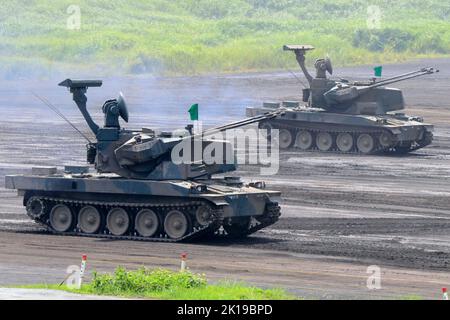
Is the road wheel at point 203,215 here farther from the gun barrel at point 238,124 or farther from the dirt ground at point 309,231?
the gun barrel at point 238,124

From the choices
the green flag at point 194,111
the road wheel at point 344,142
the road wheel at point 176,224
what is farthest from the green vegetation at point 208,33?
the road wheel at point 176,224

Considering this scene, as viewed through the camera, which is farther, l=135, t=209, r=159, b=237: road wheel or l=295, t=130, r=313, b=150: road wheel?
l=295, t=130, r=313, b=150: road wheel

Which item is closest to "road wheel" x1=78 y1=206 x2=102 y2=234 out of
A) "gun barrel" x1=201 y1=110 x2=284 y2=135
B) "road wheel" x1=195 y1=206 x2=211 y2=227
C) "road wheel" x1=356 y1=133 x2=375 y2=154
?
"road wheel" x1=195 y1=206 x2=211 y2=227

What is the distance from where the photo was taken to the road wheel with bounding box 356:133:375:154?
4725 centimetres

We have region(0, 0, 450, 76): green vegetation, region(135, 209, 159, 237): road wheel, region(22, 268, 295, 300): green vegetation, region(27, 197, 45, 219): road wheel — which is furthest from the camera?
region(0, 0, 450, 76): green vegetation

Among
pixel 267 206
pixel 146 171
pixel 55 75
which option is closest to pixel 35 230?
pixel 146 171

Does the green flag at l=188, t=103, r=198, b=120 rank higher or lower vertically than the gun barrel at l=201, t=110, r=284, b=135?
higher

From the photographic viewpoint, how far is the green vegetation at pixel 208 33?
80.8 m

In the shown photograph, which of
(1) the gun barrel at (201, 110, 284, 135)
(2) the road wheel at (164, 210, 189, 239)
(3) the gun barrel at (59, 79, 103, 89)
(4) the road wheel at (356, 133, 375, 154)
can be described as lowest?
(2) the road wheel at (164, 210, 189, 239)

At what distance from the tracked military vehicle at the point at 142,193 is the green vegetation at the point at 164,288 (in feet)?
23.4

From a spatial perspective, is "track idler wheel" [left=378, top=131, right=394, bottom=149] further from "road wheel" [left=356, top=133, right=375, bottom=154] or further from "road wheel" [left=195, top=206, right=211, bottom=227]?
"road wheel" [left=195, top=206, right=211, bottom=227]

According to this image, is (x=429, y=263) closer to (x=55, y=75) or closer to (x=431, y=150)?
(x=431, y=150)

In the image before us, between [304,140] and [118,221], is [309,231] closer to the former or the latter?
[118,221]
